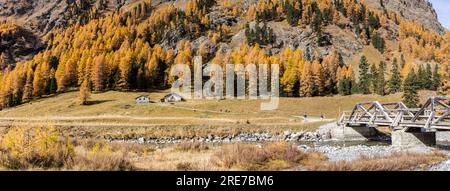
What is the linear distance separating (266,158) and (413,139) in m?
18.8

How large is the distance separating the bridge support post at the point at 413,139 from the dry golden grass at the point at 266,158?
48.5ft

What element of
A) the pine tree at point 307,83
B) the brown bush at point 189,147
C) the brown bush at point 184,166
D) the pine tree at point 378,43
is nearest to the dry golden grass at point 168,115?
the pine tree at point 307,83

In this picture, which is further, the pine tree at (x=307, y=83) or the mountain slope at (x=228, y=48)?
the mountain slope at (x=228, y=48)

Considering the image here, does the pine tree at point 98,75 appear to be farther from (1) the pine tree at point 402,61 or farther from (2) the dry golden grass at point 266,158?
(1) the pine tree at point 402,61

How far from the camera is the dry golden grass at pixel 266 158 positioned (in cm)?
1405

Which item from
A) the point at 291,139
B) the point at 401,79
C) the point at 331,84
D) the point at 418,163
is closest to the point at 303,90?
the point at 331,84

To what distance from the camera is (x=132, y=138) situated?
164 feet

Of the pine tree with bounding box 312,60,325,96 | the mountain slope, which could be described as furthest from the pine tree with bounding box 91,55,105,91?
the pine tree with bounding box 312,60,325,96

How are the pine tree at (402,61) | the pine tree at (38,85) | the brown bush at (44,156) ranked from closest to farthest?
the brown bush at (44,156) < the pine tree at (38,85) < the pine tree at (402,61)

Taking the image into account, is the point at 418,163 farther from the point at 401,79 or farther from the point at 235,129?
the point at 401,79

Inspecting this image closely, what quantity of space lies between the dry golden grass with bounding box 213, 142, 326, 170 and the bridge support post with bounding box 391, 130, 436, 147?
14779mm

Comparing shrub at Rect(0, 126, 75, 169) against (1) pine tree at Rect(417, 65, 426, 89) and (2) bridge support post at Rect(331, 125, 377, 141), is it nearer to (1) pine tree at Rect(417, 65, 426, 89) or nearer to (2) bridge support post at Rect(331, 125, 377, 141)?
(2) bridge support post at Rect(331, 125, 377, 141)

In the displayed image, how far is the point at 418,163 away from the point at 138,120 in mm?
55509
